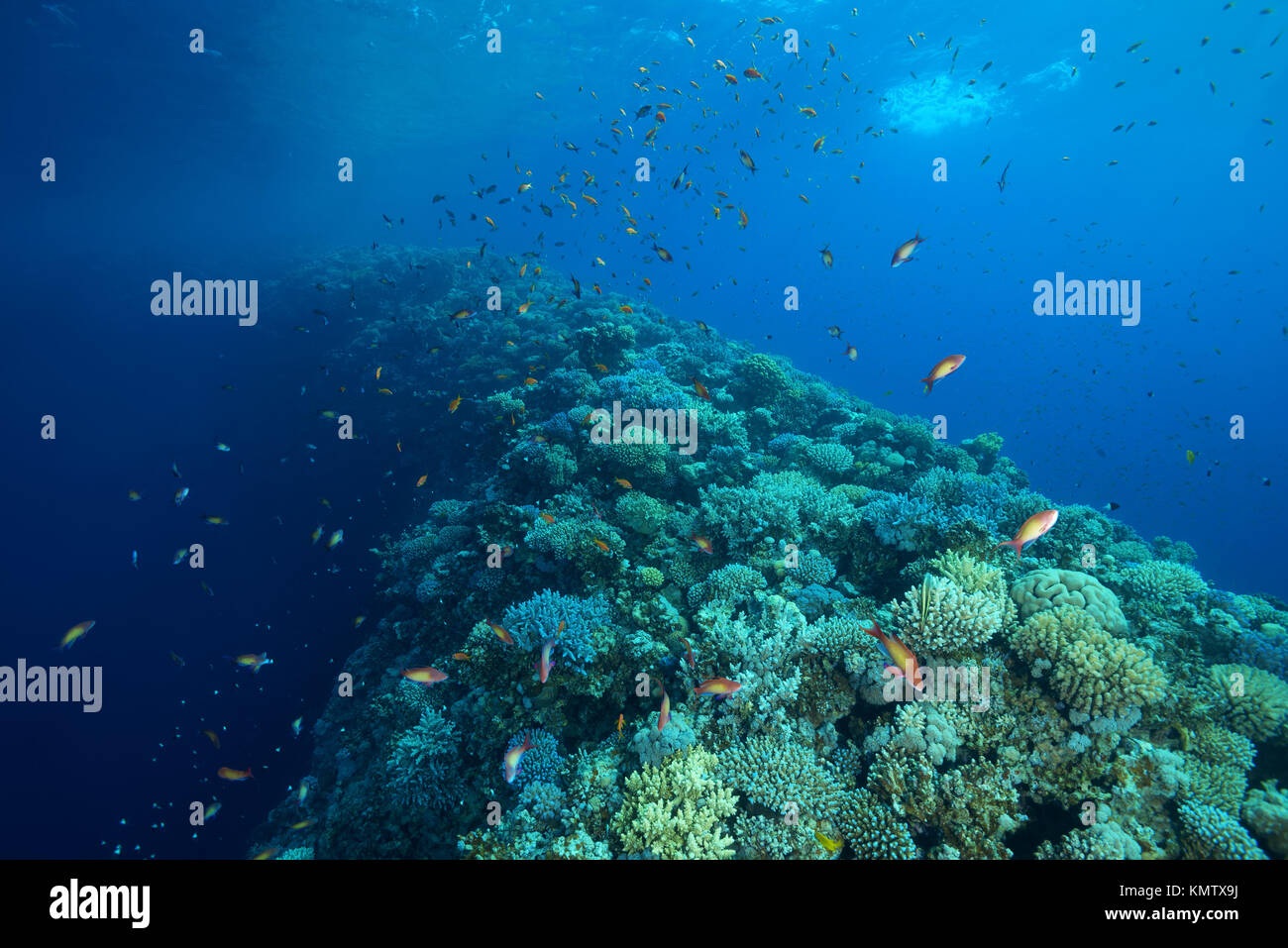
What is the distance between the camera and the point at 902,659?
12.5 feet

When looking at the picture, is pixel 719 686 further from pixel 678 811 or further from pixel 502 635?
pixel 502 635

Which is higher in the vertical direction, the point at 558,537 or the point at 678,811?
the point at 558,537

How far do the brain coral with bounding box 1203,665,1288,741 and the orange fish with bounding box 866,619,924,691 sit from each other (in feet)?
9.96

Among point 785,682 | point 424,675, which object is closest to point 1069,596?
point 785,682

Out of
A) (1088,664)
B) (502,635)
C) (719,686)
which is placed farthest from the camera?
(502,635)

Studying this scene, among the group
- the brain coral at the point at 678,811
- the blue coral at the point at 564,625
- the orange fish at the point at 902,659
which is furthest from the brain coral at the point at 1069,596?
the blue coral at the point at 564,625

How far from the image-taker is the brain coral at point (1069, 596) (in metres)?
5.05

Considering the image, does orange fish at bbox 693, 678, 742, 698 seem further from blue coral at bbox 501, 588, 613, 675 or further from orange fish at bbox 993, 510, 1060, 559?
orange fish at bbox 993, 510, 1060, 559

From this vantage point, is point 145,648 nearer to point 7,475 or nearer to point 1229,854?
point 7,475

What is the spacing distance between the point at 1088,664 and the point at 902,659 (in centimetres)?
215

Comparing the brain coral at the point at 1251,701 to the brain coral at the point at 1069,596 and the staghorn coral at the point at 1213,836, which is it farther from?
the staghorn coral at the point at 1213,836

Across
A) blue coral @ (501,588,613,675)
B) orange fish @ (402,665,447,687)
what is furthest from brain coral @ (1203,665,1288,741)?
orange fish @ (402,665,447,687)

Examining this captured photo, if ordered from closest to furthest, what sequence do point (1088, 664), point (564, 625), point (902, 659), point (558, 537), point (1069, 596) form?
point (902, 659) → point (1088, 664) → point (1069, 596) → point (564, 625) → point (558, 537)

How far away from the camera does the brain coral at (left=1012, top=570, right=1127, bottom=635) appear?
5.05m
